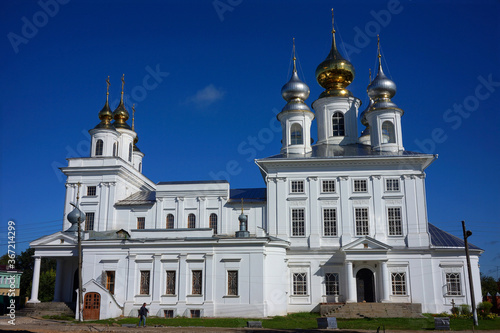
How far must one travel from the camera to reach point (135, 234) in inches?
1173

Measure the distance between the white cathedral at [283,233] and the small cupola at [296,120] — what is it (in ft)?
0.27

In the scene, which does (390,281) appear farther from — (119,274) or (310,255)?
(119,274)

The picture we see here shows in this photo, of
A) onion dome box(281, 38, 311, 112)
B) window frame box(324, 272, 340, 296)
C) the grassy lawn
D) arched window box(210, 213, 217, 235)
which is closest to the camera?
the grassy lawn

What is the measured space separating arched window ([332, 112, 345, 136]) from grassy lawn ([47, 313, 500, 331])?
14839 mm

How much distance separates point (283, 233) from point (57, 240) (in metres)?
14.3

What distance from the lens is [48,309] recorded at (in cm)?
2861

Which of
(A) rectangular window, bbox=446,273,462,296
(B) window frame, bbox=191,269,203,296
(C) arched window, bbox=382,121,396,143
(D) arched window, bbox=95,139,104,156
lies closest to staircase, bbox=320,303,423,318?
(A) rectangular window, bbox=446,273,462,296

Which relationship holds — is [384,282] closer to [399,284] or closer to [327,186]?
[399,284]

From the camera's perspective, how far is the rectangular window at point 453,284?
1165 inches

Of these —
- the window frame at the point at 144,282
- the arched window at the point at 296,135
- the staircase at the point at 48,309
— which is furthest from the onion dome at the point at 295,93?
the staircase at the point at 48,309

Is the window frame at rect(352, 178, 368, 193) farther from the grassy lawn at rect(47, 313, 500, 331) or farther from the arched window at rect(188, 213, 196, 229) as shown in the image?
the arched window at rect(188, 213, 196, 229)

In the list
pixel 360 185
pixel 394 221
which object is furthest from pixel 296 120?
pixel 394 221

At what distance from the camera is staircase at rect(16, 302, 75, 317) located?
92.2ft

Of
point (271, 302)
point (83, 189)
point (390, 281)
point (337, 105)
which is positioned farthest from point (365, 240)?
point (83, 189)
